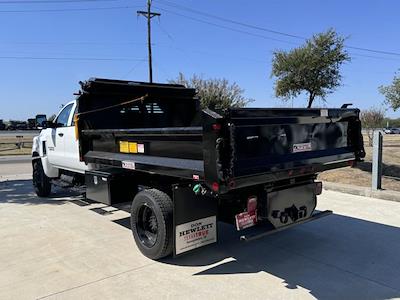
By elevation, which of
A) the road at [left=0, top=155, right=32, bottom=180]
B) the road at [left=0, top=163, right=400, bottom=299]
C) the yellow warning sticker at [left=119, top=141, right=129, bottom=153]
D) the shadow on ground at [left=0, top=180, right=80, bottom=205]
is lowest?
the road at [left=0, top=155, right=32, bottom=180]

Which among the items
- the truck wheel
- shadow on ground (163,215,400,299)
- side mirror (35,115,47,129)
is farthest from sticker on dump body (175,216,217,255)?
side mirror (35,115,47,129)

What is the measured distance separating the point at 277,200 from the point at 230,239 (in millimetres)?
1435

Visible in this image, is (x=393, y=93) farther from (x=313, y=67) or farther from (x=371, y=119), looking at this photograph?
(x=371, y=119)

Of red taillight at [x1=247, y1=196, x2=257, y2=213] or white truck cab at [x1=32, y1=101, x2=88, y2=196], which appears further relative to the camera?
white truck cab at [x1=32, y1=101, x2=88, y2=196]

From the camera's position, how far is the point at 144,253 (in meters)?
5.36

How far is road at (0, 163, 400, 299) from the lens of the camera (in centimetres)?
429

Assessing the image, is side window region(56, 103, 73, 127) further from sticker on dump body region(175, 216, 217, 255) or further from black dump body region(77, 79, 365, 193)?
sticker on dump body region(175, 216, 217, 255)

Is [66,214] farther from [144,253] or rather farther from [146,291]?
[146,291]

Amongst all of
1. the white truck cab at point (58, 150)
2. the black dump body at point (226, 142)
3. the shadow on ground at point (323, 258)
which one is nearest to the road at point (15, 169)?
the white truck cab at point (58, 150)

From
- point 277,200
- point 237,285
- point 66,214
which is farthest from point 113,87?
point 237,285

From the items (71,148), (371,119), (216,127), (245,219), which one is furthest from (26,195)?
(371,119)

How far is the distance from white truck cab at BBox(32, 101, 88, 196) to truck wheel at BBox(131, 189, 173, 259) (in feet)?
7.09

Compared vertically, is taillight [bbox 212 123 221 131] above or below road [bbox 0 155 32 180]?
above

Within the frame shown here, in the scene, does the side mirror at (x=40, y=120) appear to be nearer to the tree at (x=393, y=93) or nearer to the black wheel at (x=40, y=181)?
the black wheel at (x=40, y=181)
